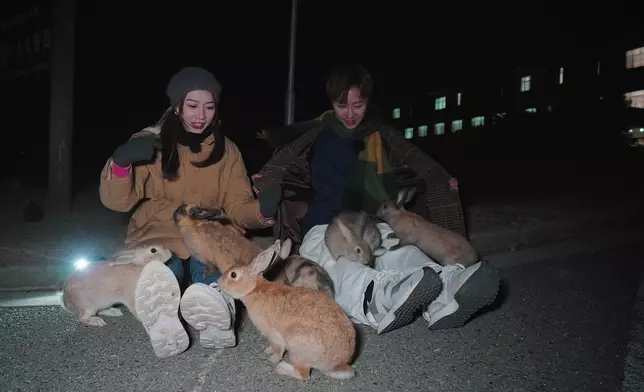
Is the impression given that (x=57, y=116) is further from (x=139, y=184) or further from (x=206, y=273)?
(x=206, y=273)

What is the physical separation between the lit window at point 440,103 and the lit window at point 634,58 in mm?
A: 11200

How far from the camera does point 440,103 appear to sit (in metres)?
35.2

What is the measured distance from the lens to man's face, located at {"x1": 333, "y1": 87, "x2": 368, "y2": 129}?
4.32m

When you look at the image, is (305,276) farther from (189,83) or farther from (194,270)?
(189,83)

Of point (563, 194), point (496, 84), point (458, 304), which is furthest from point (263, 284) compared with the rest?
point (496, 84)

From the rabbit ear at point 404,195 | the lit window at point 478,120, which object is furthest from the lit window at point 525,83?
A: the rabbit ear at point 404,195

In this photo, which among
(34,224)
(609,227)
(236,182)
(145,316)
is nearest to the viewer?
(145,316)

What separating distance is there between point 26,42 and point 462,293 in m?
7.93

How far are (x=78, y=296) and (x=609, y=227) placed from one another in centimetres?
804

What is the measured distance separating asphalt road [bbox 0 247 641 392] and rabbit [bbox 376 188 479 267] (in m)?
0.51

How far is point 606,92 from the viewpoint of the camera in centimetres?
2456

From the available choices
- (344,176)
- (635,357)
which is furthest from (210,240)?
(635,357)

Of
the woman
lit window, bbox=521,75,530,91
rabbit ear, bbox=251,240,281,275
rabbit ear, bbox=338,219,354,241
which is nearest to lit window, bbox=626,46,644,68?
lit window, bbox=521,75,530,91

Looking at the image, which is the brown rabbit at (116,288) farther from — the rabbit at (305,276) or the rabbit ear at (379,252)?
the rabbit ear at (379,252)
